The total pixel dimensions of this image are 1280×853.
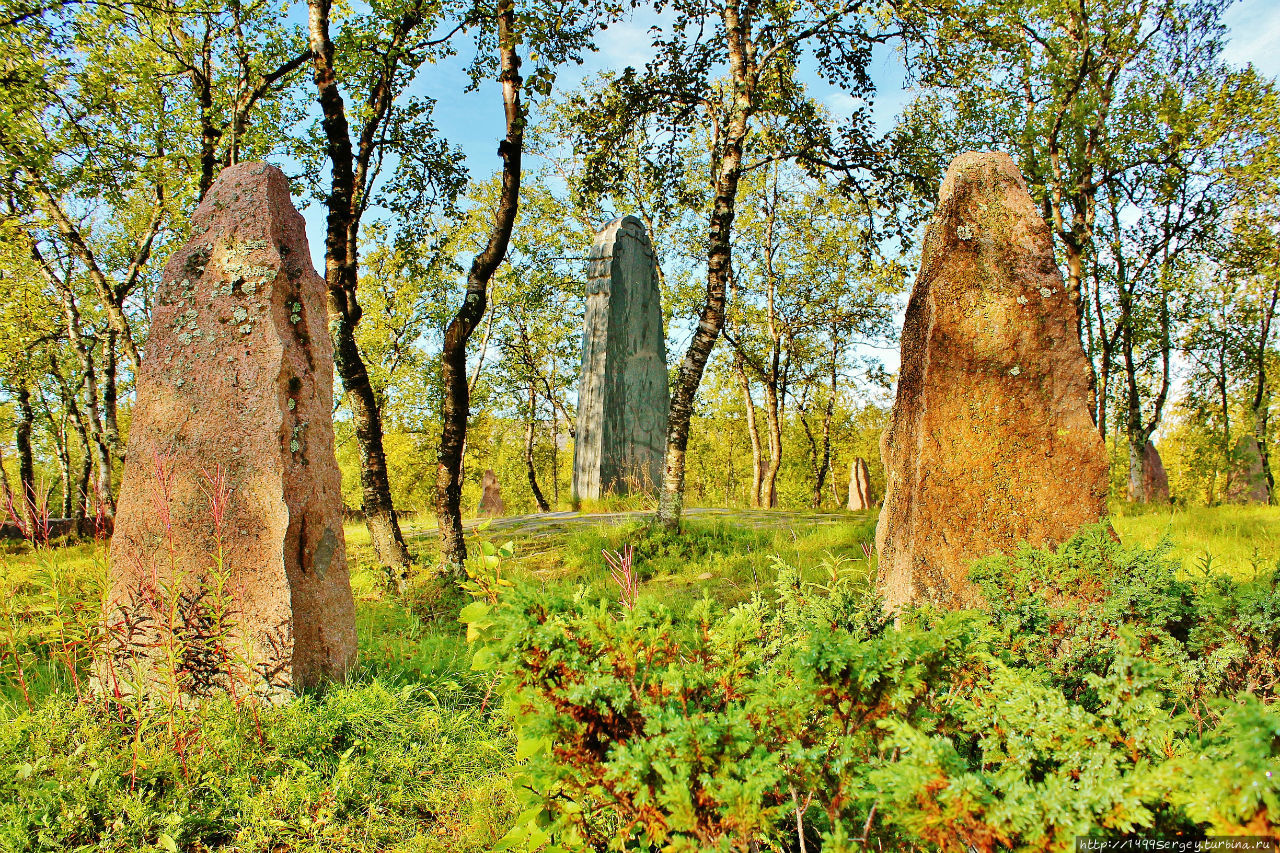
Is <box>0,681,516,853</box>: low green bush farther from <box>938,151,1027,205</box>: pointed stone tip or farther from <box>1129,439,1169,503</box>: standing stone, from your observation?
<box>1129,439,1169,503</box>: standing stone

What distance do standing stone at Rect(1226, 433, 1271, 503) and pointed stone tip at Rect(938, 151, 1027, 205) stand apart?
58.2 feet

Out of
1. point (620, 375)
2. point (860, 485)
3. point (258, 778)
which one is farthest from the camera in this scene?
point (860, 485)

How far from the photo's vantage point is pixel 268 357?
11.9ft

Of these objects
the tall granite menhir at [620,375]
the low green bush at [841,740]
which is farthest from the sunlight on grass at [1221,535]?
the tall granite menhir at [620,375]

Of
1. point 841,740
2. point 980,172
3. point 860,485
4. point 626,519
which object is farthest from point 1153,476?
point 841,740

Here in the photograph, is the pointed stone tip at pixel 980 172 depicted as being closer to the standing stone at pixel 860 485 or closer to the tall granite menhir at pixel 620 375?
the tall granite menhir at pixel 620 375

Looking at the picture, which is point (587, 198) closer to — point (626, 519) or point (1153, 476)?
point (626, 519)

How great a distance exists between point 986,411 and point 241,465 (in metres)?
4.69

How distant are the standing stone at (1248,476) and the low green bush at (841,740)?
20.8m

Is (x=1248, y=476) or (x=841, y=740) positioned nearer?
(x=841, y=740)

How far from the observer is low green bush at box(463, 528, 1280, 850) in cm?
116

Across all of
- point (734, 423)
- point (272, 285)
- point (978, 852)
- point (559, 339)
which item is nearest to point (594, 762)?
point (978, 852)

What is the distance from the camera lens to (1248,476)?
A: 55.9 ft

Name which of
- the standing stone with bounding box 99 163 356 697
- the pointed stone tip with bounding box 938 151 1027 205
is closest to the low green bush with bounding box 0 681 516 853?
the standing stone with bounding box 99 163 356 697
